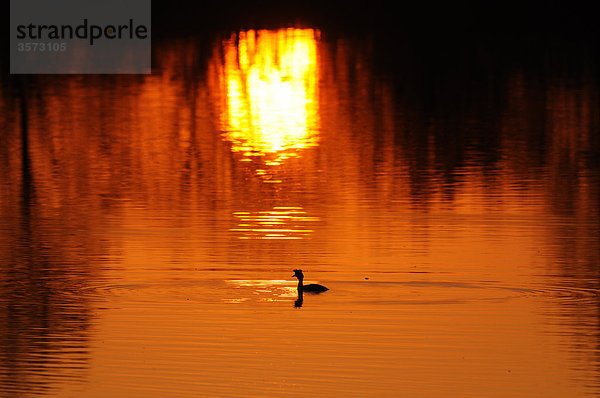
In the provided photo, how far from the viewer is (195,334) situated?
17125mm

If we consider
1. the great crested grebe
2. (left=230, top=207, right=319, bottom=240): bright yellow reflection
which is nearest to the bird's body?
the great crested grebe

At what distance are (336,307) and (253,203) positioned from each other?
8.21m

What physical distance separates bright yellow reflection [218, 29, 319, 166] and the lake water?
179 millimetres

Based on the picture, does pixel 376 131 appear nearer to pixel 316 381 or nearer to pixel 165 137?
pixel 165 137

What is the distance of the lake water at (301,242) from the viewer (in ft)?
51.9

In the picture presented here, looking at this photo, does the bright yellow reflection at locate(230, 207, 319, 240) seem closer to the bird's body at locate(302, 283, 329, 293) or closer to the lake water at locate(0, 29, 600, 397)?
the lake water at locate(0, 29, 600, 397)

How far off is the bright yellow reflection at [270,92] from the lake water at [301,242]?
0.18 meters

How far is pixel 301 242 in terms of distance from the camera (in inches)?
891

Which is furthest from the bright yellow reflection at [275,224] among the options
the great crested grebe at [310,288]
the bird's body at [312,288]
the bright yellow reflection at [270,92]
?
the bright yellow reflection at [270,92]

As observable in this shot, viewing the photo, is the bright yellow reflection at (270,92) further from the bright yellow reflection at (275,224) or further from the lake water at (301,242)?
the bright yellow reflection at (275,224)

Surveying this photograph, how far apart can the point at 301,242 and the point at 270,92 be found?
75.6ft

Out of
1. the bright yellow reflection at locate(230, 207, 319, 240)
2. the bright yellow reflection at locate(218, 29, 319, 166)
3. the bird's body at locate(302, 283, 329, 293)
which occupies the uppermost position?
the bright yellow reflection at locate(218, 29, 319, 166)

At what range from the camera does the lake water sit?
15805 mm

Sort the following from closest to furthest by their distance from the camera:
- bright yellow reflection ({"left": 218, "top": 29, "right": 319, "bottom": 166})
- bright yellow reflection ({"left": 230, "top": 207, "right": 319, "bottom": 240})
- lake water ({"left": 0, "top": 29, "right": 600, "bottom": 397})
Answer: lake water ({"left": 0, "top": 29, "right": 600, "bottom": 397}) < bright yellow reflection ({"left": 230, "top": 207, "right": 319, "bottom": 240}) < bright yellow reflection ({"left": 218, "top": 29, "right": 319, "bottom": 166})
